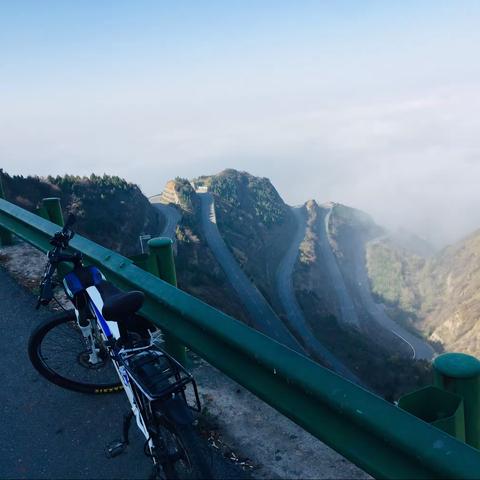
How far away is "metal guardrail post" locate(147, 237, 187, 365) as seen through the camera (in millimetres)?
4703

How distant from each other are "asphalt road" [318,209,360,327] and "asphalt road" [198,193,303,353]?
39.9 meters

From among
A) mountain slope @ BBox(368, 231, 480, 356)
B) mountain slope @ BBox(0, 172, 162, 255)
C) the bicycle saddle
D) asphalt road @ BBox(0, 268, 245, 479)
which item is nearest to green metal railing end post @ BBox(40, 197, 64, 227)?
asphalt road @ BBox(0, 268, 245, 479)

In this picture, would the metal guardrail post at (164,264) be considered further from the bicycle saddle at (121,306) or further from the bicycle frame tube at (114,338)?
the bicycle saddle at (121,306)

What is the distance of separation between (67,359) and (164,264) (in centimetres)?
149

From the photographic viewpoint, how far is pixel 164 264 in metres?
4.73

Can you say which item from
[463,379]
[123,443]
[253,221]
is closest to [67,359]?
[123,443]

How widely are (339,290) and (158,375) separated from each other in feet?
475

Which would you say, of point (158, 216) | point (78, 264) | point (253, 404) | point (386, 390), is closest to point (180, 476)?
point (253, 404)

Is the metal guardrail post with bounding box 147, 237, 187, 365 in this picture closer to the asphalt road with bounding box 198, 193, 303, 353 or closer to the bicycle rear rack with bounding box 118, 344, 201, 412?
the bicycle rear rack with bounding box 118, 344, 201, 412

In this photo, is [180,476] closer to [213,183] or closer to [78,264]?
[78,264]

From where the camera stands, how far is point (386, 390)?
59.5 metres

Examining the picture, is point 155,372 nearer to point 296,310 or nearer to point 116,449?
point 116,449

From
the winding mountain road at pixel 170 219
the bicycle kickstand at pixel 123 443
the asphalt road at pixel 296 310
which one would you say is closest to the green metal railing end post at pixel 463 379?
the bicycle kickstand at pixel 123 443

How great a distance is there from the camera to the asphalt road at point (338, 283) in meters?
126
